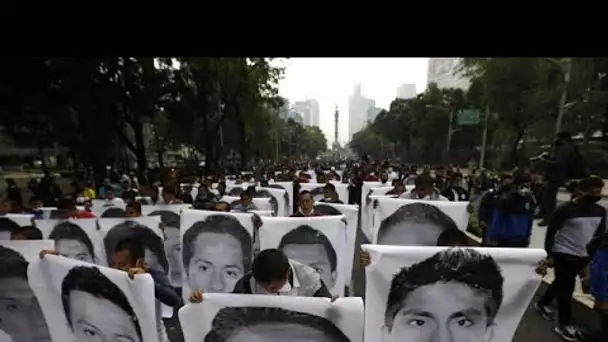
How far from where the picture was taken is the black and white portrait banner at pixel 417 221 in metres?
6.45

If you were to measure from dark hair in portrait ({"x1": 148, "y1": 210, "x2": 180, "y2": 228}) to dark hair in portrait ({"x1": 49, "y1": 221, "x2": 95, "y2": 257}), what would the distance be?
49.7 inches

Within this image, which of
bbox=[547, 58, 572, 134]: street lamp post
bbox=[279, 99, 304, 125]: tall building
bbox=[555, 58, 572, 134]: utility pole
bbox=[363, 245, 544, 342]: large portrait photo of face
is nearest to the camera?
bbox=[363, 245, 544, 342]: large portrait photo of face

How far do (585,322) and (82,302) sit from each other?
5.47 m

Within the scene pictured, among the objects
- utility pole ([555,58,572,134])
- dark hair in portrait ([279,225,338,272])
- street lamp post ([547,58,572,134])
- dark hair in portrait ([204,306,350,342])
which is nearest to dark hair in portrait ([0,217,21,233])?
dark hair in portrait ([279,225,338,272])

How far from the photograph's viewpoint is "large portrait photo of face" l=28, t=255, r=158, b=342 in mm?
3410

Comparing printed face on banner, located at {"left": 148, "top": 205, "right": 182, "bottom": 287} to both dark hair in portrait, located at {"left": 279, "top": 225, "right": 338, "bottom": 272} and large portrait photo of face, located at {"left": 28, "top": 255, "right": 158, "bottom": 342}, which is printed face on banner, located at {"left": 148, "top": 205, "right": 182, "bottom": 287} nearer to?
dark hair in portrait, located at {"left": 279, "top": 225, "right": 338, "bottom": 272}

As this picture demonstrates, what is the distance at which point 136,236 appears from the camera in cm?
573

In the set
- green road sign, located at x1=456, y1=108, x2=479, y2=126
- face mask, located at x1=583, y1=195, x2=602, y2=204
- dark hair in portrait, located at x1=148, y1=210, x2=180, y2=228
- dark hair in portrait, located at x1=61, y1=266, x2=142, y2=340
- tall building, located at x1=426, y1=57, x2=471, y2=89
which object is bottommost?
dark hair in portrait, located at x1=148, y1=210, x2=180, y2=228

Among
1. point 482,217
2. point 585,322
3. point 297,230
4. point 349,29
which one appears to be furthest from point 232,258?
point 482,217

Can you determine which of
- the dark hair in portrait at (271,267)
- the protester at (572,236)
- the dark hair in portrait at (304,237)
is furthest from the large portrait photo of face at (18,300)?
the protester at (572,236)

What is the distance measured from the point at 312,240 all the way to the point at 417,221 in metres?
1.66

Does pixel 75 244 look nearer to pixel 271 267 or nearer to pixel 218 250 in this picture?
pixel 218 250

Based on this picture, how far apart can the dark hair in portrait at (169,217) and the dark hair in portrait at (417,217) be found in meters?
2.83

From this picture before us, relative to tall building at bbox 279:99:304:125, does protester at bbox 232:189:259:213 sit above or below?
below
